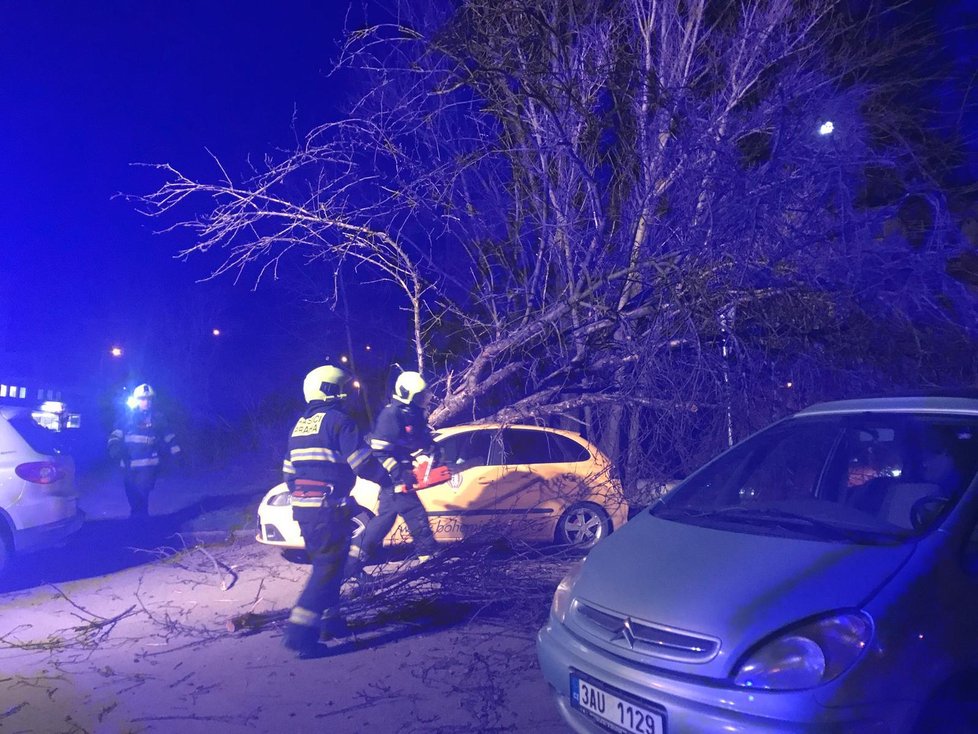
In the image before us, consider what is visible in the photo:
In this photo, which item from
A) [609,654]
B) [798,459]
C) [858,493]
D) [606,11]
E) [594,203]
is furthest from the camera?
[606,11]

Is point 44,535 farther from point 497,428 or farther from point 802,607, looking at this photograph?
point 802,607

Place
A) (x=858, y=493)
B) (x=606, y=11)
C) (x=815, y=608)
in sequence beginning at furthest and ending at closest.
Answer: (x=606, y=11) < (x=858, y=493) < (x=815, y=608)

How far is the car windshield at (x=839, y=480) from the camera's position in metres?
3.33

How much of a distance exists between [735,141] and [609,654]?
16.8 feet

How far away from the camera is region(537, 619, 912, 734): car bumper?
2643 millimetres

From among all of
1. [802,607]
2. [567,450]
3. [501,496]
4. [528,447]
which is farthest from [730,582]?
[567,450]

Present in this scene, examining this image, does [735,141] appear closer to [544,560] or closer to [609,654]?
[544,560]

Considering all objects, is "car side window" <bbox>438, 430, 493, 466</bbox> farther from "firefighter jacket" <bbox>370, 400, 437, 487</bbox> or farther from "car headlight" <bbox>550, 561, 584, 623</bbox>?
"car headlight" <bbox>550, 561, 584, 623</bbox>

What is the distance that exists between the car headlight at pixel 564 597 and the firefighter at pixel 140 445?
7122 millimetres

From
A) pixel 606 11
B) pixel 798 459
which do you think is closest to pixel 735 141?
pixel 606 11

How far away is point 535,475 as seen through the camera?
7.67 metres

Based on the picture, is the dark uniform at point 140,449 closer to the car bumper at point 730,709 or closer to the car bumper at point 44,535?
the car bumper at point 44,535

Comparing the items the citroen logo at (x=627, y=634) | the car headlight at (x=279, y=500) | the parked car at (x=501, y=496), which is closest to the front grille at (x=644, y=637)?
the citroen logo at (x=627, y=634)

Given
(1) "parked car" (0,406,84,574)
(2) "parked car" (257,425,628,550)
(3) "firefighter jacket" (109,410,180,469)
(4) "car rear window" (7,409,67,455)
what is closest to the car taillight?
(1) "parked car" (0,406,84,574)
